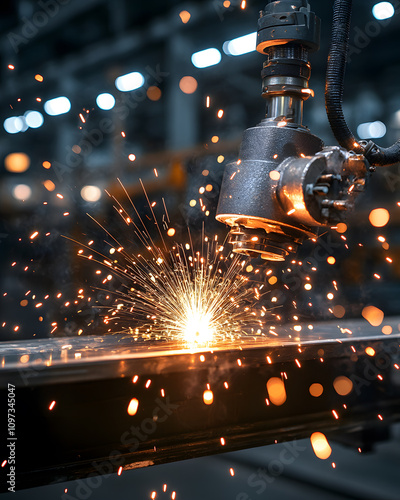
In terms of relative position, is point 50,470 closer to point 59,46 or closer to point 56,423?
point 56,423

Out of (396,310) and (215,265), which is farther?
(396,310)

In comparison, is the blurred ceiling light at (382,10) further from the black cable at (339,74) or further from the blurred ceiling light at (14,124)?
the blurred ceiling light at (14,124)

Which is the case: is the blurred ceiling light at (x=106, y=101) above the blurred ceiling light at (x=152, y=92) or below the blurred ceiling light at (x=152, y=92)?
below

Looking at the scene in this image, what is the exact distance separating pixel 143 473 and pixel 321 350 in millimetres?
453

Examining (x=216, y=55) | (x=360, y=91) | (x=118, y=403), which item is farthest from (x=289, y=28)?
(x=360, y=91)

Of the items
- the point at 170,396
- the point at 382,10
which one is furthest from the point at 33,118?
the point at 382,10

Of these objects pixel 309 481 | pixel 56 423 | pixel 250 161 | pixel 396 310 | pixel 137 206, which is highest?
pixel 137 206

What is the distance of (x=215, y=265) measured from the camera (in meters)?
1.79

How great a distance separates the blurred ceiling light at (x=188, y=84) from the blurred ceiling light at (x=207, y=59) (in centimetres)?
7

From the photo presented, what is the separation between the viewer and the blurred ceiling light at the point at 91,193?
1732 millimetres

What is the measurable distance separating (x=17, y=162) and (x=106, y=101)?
1.28ft

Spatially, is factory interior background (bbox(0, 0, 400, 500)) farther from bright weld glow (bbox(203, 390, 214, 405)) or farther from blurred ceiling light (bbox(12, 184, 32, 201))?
bright weld glow (bbox(203, 390, 214, 405))

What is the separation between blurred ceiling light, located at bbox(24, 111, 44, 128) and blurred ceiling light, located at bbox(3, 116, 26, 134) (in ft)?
0.06

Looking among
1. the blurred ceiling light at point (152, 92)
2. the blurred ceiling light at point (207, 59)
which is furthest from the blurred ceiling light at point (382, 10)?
the blurred ceiling light at point (152, 92)
